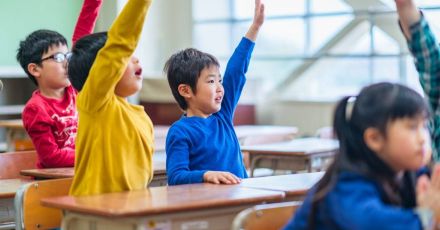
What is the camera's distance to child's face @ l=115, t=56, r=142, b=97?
2604 millimetres

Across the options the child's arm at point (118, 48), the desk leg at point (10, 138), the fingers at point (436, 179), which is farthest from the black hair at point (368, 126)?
the desk leg at point (10, 138)

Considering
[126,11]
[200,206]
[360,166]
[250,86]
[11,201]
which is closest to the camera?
[360,166]

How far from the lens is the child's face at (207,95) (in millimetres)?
2949

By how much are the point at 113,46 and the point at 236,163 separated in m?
0.78

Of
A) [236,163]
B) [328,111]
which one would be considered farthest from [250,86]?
[236,163]

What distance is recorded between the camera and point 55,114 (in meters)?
3.59

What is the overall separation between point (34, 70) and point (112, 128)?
4.33 ft

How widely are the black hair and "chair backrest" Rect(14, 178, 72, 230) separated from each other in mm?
1310

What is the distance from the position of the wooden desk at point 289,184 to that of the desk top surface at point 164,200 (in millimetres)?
56

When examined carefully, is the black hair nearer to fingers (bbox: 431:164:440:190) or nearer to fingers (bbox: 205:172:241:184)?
fingers (bbox: 431:164:440:190)

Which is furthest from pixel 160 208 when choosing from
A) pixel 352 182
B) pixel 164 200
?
pixel 352 182

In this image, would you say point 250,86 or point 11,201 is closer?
point 11,201

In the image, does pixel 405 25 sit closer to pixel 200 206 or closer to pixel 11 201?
pixel 200 206

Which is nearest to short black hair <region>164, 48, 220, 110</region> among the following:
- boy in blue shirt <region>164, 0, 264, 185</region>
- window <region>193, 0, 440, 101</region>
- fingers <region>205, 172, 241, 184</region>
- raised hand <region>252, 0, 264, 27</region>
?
boy in blue shirt <region>164, 0, 264, 185</region>
